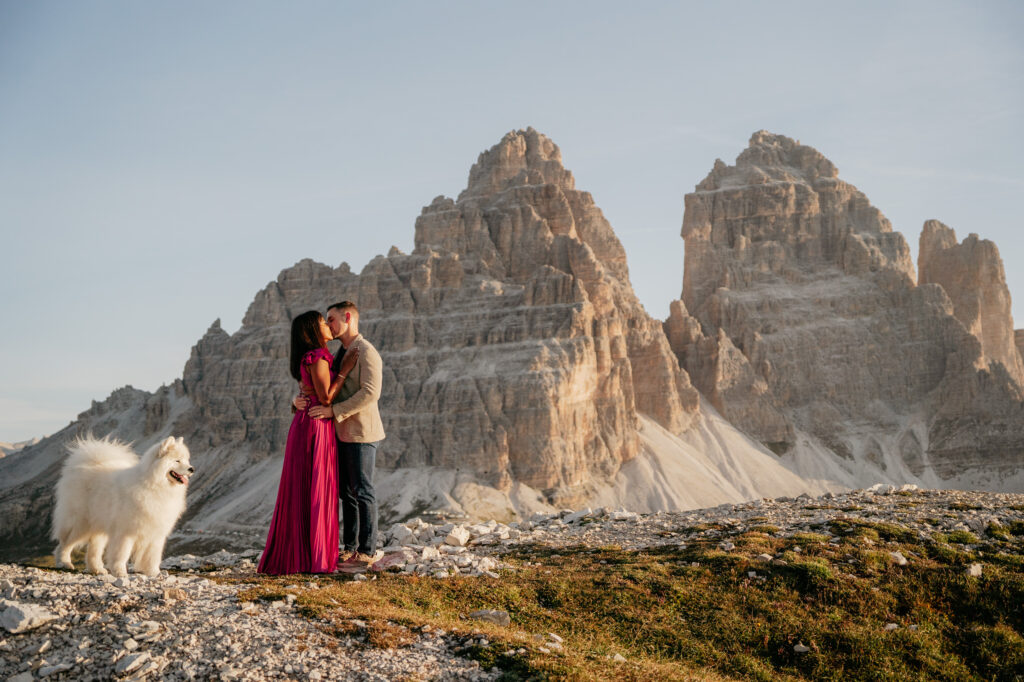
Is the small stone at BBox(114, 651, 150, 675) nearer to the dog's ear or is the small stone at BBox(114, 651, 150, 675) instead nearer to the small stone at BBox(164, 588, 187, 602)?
the small stone at BBox(164, 588, 187, 602)

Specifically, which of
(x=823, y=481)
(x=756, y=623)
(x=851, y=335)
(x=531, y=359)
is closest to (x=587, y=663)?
(x=756, y=623)

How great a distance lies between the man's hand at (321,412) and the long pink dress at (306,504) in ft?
0.90

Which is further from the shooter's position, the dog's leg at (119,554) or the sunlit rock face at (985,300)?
the sunlit rock face at (985,300)

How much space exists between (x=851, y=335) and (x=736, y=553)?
180m

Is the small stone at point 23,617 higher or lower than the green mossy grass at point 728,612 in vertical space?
higher

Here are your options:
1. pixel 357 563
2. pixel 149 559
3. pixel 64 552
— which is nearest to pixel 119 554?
pixel 149 559

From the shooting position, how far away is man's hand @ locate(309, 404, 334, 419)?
15.9 metres

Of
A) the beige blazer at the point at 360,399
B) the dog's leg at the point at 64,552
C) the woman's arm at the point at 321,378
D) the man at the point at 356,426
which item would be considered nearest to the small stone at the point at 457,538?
the man at the point at 356,426

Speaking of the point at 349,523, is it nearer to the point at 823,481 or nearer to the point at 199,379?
the point at 823,481

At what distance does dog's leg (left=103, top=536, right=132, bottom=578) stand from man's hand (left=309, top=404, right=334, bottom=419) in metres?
4.28

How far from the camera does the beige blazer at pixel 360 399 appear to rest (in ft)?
52.8

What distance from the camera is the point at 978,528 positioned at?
826 inches

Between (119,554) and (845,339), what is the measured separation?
18738 cm

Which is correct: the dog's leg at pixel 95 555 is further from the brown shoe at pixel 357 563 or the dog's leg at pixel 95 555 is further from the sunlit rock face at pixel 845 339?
the sunlit rock face at pixel 845 339
